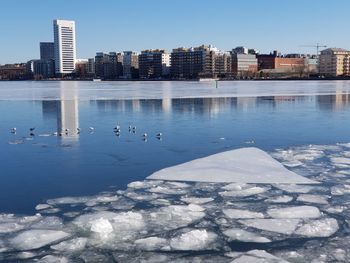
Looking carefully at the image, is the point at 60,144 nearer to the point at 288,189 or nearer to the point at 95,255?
the point at 288,189

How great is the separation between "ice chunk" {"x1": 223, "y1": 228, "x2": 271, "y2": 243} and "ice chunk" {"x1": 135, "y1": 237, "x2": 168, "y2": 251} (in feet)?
2.44

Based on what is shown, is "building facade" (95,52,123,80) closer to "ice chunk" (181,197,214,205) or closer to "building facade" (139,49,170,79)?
"building facade" (139,49,170,79)

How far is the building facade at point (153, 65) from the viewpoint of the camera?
176875 mm

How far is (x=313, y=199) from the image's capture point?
6734 mm

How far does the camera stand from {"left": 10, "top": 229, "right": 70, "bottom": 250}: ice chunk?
507 centimetres

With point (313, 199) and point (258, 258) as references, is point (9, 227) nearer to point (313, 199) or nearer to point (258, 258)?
point (258, 258)

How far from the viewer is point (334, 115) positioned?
19.0 metres

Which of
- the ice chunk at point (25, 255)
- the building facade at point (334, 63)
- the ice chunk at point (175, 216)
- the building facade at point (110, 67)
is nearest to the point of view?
the ice chunk at point (25, 255)

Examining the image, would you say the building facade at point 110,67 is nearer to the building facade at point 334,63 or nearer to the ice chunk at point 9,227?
the building facade at point 334,63

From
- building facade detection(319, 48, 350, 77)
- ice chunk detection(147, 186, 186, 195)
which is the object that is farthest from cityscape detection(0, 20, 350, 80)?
ice chunk detection(147, 186, 186, 195)

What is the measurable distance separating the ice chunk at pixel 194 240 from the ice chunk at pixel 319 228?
104 centimetres

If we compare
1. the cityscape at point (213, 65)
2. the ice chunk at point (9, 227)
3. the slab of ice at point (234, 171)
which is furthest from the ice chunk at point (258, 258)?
the cityscape at point (213, 65)

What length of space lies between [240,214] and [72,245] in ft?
7.12

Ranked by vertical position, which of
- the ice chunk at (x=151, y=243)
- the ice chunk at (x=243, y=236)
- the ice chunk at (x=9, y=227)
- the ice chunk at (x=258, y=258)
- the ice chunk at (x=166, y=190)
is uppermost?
the ice chunk at (x=166, y=190)
